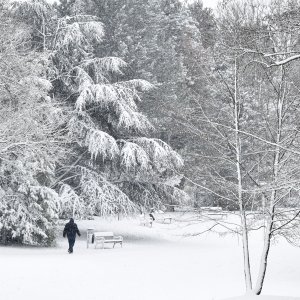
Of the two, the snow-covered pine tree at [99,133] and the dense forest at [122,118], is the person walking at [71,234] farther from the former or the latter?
the snow-covered pine tree at [99,133]

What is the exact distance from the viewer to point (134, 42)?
35.1 m

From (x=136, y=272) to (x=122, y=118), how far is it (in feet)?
32.6

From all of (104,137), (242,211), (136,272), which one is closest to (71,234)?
(136,272)

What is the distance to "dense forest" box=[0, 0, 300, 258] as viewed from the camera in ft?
36.9

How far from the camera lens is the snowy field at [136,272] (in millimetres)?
11922

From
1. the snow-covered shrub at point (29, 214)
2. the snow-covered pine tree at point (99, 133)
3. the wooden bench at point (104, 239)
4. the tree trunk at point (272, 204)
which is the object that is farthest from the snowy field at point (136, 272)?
the snow-covered pine tree at point (99, 133)

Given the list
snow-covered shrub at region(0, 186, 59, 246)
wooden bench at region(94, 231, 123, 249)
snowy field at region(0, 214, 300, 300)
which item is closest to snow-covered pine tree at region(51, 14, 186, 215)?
wooden bench at region(94, 231, 123, 249)

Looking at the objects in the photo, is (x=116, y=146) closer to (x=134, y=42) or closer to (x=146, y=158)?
(x=146, y=158)

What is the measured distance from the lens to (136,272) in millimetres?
14953

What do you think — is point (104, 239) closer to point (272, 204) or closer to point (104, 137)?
point (104, 137)

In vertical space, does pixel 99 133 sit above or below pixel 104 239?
above

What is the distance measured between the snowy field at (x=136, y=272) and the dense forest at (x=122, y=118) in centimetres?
192

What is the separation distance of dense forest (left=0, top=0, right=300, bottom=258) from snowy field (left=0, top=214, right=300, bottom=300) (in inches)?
75.5

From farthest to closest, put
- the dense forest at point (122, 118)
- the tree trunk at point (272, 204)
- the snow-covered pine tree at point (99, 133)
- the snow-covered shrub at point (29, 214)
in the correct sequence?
the snow-covered pine tree at point (99, 133), the snow-covered shrub at point (29, 214), the dense forest at point (122, 118), the tree trunk at point (272, 204)
